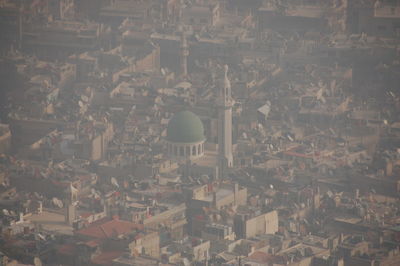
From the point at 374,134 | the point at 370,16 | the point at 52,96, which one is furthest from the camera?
the point at 370,16

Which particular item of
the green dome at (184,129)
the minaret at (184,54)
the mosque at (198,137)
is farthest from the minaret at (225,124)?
the minaret at (184,54)

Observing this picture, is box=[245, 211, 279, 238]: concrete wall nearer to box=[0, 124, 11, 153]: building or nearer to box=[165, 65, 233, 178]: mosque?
box=[165, 65, 233, 178]: mosque

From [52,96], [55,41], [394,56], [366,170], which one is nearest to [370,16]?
[394,56]

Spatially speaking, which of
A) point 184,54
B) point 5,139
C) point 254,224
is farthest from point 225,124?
point 184,54

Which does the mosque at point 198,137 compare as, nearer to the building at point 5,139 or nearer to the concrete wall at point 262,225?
the building at point 5,139

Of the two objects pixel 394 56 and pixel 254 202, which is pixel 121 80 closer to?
pixel 394 56

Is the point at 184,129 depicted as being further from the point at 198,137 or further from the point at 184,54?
the point at 184,54

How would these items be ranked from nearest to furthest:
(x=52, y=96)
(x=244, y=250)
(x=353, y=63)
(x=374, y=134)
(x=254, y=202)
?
(x=244, y=250) → (x=254, y=202) → (x=374, y=134) → (x=52, y=96) → (x=353, y=63)

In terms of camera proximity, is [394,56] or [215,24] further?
[215,24]
